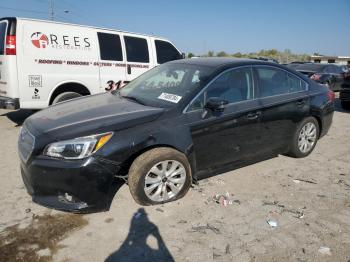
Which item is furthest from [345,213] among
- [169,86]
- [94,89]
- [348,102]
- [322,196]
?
[348,102]

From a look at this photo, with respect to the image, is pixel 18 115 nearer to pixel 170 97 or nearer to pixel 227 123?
pixel 170 97

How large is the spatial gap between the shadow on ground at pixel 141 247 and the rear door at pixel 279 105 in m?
2.05

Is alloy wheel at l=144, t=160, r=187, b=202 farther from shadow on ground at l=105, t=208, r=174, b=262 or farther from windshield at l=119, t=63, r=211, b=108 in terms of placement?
windshield at l=119, t=63, r=211, b=108

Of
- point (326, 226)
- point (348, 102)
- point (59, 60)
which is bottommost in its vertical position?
A: point (326, 226)

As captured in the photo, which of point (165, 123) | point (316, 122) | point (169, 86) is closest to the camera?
point (165, 123)

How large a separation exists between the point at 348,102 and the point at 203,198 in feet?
27.1

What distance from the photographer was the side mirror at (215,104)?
3820mm

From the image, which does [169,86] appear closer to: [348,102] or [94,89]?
[94,89]

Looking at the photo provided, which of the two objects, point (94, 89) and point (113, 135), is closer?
point (113, 135)

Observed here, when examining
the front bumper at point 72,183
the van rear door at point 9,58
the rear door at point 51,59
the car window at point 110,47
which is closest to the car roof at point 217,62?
the front bumper at point 72,183

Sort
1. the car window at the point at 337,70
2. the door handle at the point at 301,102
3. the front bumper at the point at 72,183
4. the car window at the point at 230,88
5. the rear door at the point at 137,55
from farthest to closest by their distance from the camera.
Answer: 1. the car window at the point at 337,70
2. the rear door at the point at 137,55
3. the door handle at the point at 301,102
4. the car window at the point at 230,88
5. the front bumper at the point at 72,183

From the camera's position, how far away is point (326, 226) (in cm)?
345

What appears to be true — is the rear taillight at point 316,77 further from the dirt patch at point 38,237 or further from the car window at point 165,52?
the dirt patch at point 38,237

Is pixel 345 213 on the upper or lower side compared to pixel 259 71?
lower
